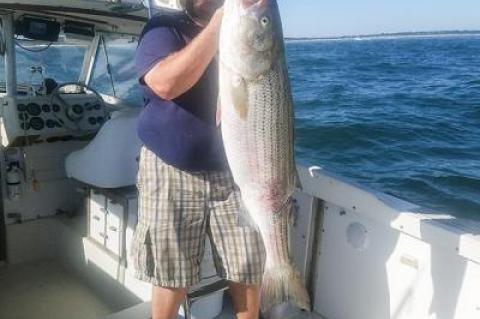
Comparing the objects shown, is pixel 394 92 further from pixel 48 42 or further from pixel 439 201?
pixel 48 42

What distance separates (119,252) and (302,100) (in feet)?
48.2

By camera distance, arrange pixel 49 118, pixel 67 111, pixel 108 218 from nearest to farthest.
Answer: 1. pixel 108 218
2. pixel 49 118
3. pixel 67 111

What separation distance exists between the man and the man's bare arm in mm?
194

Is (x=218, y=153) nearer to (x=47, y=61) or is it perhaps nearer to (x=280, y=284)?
(x=280, y=284)

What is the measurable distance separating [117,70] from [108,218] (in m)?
2.35

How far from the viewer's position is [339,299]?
3.64m

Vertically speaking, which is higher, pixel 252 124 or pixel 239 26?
pixel 239 26

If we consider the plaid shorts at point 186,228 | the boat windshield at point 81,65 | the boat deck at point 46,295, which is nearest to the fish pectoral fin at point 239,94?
the plaid shorts at point 186,228

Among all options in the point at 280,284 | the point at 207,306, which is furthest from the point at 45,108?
the point at 280,284

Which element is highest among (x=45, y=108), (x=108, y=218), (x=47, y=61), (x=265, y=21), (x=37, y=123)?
(x=265, y=21)

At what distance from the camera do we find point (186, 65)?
221 cm

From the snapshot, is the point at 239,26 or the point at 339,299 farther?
the point at 339,299

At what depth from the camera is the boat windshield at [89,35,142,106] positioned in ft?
19.8

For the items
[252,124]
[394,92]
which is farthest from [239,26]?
[394,92]
